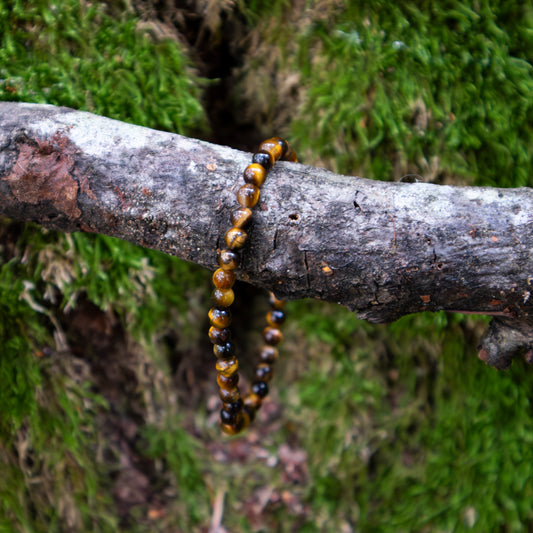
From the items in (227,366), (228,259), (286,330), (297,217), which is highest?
(297,217)

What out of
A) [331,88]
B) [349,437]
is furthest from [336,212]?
[349,437]

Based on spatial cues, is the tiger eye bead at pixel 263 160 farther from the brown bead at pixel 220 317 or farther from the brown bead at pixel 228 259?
the brown bead at pixel 220 317

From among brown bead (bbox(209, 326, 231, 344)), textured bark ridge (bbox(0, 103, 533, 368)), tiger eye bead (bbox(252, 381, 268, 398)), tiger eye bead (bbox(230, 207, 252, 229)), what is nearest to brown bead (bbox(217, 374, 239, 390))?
brown bead (bbox(209, 326, 231, 344))

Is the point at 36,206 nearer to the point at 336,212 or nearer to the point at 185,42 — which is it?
the point at 336,212

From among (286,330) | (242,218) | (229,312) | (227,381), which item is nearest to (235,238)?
(242,218)

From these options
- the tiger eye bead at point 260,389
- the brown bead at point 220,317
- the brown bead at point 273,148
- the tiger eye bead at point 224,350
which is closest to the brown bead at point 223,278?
the brown bead at point 220,317

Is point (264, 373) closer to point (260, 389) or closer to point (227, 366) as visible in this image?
point (260, 389)
